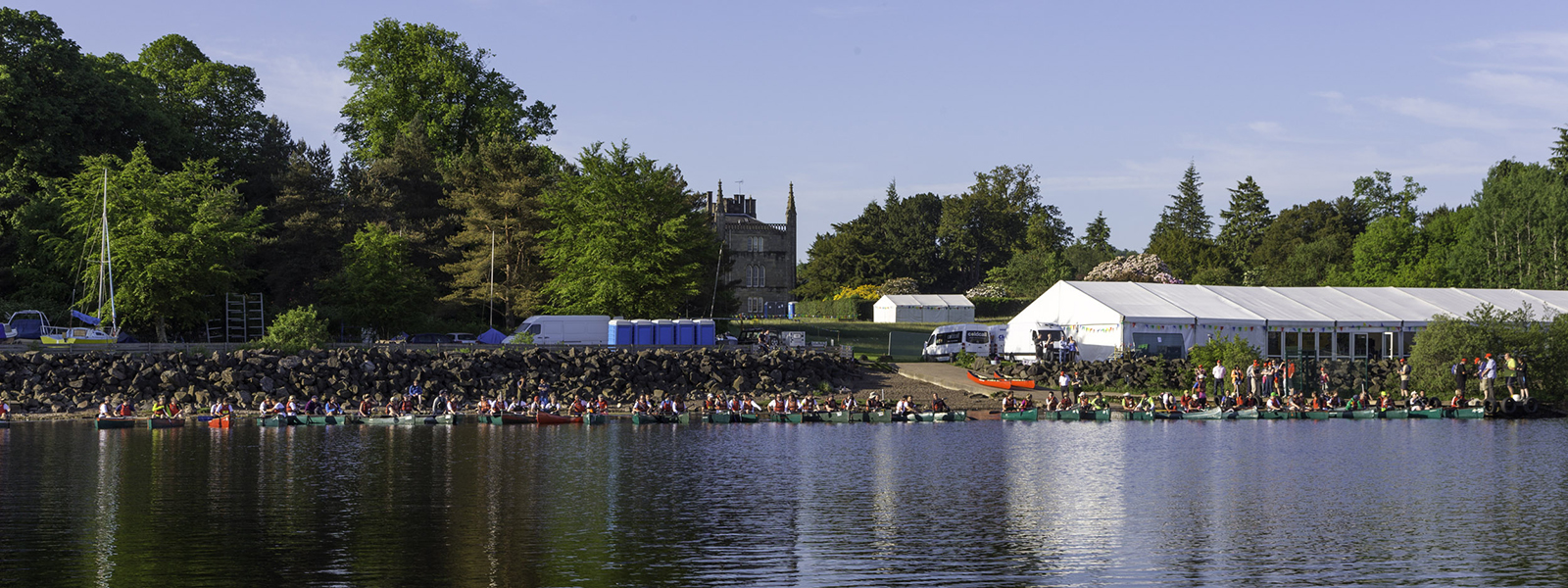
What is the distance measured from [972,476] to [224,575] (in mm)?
17364

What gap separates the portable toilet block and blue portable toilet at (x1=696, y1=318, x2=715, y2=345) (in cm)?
23

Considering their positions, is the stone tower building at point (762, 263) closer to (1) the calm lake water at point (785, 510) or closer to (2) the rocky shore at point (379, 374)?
(2) the rocky shore at point (379, 374)

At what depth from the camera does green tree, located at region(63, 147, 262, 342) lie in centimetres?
5816

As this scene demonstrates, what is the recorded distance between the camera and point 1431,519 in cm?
2311

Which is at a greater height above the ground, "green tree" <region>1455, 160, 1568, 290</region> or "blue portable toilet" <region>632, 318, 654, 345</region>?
"green tree" <region>1455, 160, 1568, 290</region>

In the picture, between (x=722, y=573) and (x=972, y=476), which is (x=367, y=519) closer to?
(x=722, y=573)

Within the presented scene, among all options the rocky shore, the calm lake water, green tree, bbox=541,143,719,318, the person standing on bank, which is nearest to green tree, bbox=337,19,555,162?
green tree, bbox=541,143,719,318

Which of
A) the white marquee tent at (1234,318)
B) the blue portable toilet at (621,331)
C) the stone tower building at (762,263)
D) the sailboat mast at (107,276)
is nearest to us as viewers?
the white marquee tent at (1234,318)

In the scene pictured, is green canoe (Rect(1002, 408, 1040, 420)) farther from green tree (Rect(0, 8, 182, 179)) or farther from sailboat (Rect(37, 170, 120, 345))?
green tree (Rect(0, 8, 182, 179))

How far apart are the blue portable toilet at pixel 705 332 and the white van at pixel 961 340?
11425mm

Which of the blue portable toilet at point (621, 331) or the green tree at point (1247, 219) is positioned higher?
the green tree at point (1247, 219)

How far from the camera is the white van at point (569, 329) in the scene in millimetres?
58781

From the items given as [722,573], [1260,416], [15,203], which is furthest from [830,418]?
[15,203]

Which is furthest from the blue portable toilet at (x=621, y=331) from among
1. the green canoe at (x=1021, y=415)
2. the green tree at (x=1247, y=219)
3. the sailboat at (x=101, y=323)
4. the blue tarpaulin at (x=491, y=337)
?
the green tree at (x=1247, y=219)
